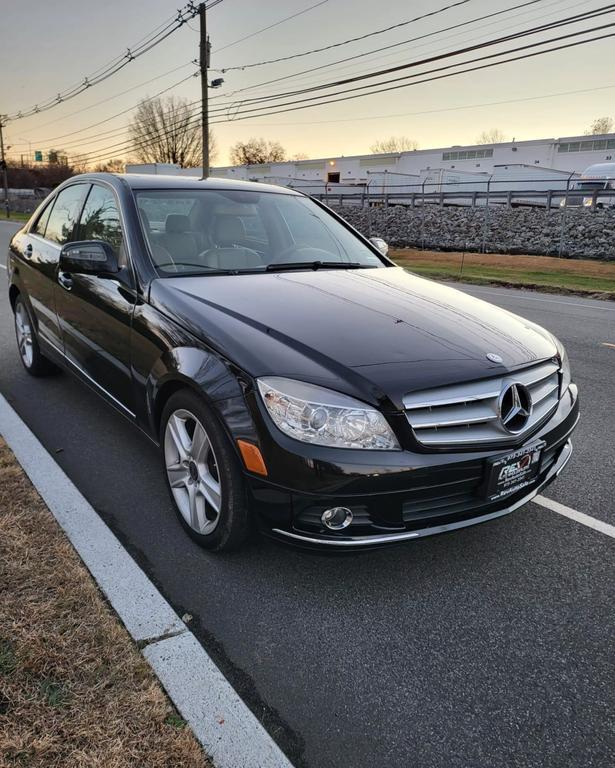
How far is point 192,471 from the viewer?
279 cm

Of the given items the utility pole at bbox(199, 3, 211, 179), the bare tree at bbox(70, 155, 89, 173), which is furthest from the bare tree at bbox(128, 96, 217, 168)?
the utility pole at bbox(199, 3, 211, 179)

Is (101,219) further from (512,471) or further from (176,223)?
(512,471)

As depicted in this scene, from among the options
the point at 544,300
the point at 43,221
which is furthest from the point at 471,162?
the point at 43,221

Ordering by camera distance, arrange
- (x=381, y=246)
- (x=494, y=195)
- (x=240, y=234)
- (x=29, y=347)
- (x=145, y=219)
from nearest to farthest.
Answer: (x=145, y=219) < (x=240, y=234) < (x=381, y=246) < (x=29, y=347) < (x=494, y=195)

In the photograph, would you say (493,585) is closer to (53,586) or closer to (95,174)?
(53,586)

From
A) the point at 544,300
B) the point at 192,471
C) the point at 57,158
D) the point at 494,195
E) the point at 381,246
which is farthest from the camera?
the point at 57,158

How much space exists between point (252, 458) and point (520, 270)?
17.3m

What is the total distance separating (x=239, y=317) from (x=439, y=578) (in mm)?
1477

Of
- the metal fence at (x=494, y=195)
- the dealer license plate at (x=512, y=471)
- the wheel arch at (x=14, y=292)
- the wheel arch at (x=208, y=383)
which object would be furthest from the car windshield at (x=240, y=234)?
the metal fence at (x=494, y=195)

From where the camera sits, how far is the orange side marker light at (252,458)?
229 centimetres

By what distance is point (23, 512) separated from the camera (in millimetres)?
2971

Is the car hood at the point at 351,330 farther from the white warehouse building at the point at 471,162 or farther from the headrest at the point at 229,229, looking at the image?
the white warehouse building at the point at 471,162

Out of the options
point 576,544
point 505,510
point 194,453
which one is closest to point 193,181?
point 194,453

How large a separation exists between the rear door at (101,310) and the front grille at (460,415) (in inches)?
66.4
